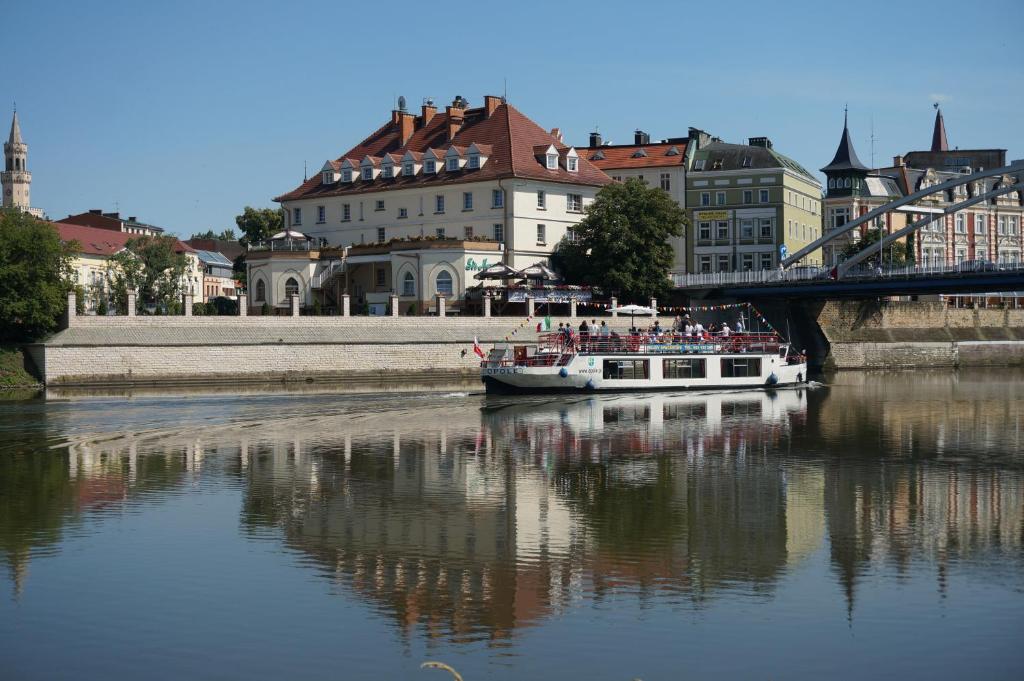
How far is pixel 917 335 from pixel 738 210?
17.8 meters

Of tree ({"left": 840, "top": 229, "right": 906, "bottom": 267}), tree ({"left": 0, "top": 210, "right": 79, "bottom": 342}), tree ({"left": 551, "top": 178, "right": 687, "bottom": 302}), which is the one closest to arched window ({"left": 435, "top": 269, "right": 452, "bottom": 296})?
tree ({"left": 551, "top": 178, "right": 687, "bottom": 302})

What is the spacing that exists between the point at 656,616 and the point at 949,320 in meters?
78.5

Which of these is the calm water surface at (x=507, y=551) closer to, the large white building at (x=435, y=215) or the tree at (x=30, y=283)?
the tree at (x=30, y=283)

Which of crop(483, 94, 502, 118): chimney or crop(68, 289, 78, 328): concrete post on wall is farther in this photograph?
crop(483, 94, 502, 118): chimney

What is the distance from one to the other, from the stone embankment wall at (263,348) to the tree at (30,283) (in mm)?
1256

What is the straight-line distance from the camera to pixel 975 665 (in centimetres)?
1664

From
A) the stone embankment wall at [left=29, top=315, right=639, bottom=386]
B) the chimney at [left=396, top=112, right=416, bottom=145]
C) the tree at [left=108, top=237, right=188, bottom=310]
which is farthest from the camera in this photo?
the chimney at [left=396, top=112, right=416, bottom=145]

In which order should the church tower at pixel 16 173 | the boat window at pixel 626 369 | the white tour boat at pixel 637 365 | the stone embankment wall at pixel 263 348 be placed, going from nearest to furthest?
the white tour boat at pixel 637 365 → the boat window at pixel 626 369 → the stone embankment wall at pixel 263 348 → the church tower at pixel 16 173

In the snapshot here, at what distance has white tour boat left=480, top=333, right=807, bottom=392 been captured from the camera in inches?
2058

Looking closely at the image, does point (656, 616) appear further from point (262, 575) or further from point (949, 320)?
point (949, 320)

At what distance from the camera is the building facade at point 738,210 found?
9838cm

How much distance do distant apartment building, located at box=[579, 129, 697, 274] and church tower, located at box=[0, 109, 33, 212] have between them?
4526 inches

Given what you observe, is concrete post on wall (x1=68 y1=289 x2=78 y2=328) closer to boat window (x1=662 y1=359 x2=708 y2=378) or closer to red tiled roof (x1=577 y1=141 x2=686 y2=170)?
boat window (x1=662 y1=359 x2=708 y2=378)

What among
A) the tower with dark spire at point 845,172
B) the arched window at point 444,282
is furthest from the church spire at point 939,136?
the arched window at point 444,282
